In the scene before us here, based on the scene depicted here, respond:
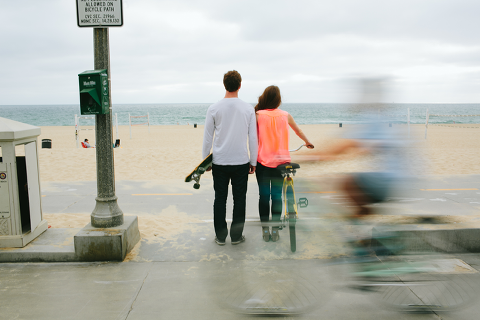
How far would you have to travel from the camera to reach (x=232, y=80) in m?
3.90

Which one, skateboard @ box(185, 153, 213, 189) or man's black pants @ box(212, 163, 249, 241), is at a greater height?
skateboard @ box(185, 153, 213, 189)

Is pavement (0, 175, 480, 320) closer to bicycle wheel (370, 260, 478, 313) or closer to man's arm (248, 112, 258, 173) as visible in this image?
bicycle wheel (370, 260, 478, 313)

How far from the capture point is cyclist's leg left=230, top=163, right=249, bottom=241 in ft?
13.0

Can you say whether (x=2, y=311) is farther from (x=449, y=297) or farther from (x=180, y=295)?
(x=449, y=297)

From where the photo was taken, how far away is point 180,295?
304cm

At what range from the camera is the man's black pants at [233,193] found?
13.0 ft

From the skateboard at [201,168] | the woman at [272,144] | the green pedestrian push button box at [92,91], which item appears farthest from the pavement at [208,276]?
the green pedestrian push button box at [92,91]

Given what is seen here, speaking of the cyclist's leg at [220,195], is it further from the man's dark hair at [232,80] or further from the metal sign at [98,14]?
the metal sign at [98,14]

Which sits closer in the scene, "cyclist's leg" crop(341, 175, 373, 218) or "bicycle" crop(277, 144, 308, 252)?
"cyclist's leg" crop(341, 175, 373, 218)

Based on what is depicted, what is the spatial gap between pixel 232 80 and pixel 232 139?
63 centimetres

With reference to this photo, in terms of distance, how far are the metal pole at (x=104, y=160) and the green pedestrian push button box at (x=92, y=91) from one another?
0.18 m

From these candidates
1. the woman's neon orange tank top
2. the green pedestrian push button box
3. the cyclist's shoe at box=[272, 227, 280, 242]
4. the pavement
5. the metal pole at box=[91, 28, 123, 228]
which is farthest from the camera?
the cyclist's shoe at box=[272, 227, 280, 242]

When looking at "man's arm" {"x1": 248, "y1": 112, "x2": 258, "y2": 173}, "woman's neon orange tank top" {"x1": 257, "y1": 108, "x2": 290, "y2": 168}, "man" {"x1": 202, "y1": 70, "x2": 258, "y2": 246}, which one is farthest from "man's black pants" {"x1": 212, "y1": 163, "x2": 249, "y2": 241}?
"woman's neon orange tank top" {"x1": 257, "y1": 108, "x2": 290, "y2": 168}

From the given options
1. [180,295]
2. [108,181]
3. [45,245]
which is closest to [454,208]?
[180,295]
